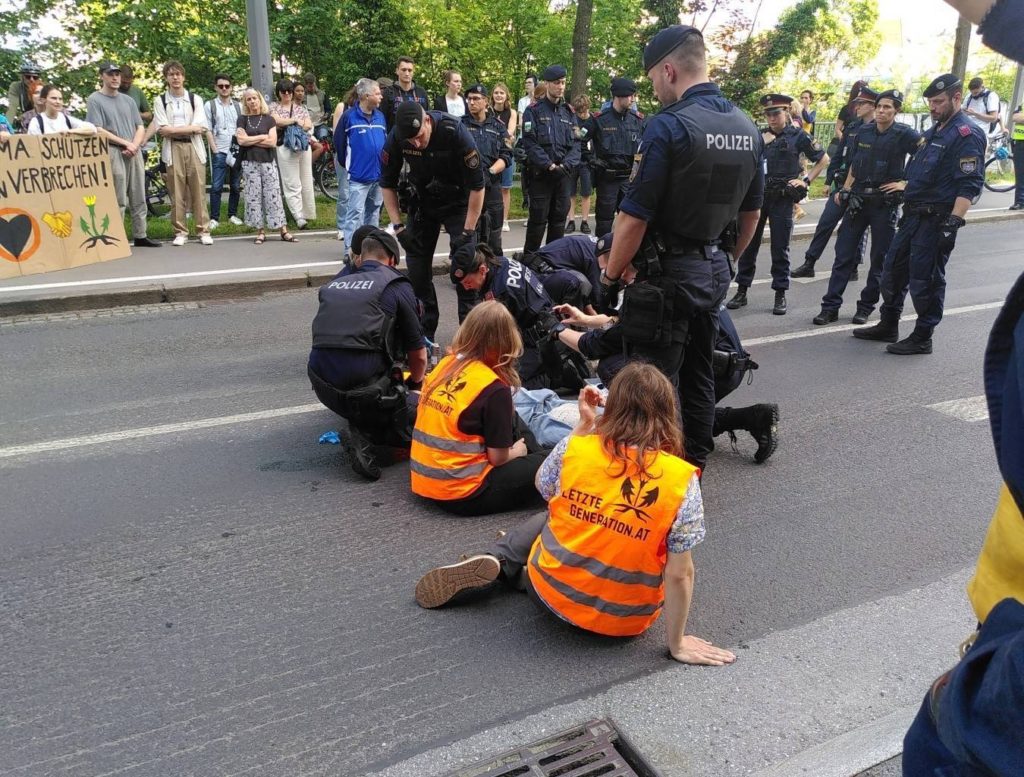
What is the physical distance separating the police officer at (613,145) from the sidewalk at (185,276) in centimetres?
131

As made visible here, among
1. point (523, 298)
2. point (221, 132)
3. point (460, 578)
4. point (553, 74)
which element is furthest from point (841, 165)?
point (221, 132)

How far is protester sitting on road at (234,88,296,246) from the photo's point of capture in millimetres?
9969

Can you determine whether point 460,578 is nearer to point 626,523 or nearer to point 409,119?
point 626,523

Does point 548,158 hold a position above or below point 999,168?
above

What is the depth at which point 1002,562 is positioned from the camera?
3.91 feet

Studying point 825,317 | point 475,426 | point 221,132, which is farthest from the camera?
point 221,132

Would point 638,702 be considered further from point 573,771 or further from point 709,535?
point 709,535

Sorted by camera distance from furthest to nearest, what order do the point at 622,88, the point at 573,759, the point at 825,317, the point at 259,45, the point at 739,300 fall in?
1. the point at 259,45
2. the point at 622,88
3. the point at 739,300
4. the point at 825,317
5. the point at 573,759

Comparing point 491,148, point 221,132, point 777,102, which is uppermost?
point 777,102

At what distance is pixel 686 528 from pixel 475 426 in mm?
1381

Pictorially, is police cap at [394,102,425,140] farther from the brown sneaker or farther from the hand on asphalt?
the hand on asphalt

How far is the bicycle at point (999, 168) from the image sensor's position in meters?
17.8

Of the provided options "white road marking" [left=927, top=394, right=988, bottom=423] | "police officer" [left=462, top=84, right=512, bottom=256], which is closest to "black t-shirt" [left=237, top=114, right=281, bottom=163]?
"police officer" [left=462, top=84, right=512, bottom=256]

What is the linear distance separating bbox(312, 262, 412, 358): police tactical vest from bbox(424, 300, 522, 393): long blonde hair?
675 millimetres
